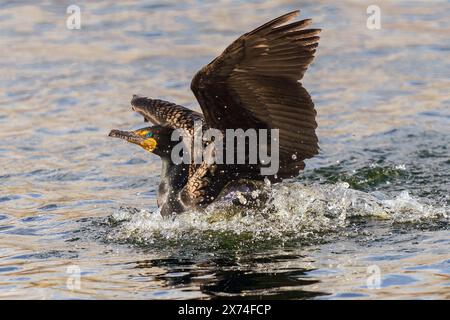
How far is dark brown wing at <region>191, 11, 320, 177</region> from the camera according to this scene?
274 inches

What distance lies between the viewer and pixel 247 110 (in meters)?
7.29

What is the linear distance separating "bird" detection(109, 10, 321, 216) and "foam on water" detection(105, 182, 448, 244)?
141mm

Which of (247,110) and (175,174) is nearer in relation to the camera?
(247,110)

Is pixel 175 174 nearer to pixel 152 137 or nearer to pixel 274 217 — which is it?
pixel 152 137

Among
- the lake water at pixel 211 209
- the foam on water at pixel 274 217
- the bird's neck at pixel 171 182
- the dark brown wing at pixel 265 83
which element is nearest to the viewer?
the lake water at pixel 211 209

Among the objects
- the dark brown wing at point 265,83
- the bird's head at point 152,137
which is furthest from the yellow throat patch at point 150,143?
the dark brown wing at point 265,83

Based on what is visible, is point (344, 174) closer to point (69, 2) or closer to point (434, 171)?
point (434, 171)

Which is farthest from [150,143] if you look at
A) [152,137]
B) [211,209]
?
[211,209]

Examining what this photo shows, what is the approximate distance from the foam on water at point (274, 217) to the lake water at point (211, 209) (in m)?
0.02

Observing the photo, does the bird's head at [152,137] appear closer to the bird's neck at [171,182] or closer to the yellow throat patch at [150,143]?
the yellow throat patch at [150,143]

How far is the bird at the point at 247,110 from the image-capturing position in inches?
275

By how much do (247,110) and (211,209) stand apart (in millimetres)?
967


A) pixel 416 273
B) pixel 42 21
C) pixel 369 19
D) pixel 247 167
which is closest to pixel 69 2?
pixel 42 21

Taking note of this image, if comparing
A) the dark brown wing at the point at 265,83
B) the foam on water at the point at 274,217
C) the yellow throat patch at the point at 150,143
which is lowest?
the foam on water at the point at 274,217
